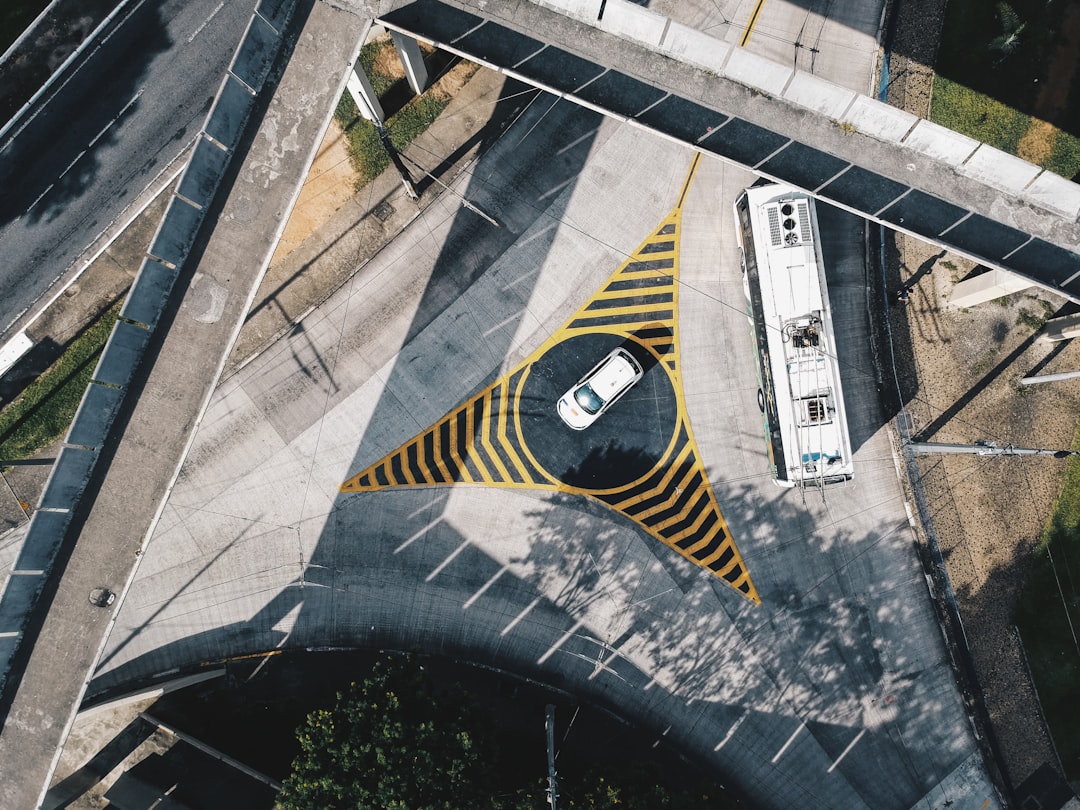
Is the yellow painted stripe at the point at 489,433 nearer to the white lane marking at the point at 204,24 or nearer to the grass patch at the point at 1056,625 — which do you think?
the white lane marking at the point at 204,24

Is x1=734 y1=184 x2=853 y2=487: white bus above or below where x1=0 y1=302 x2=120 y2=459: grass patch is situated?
below

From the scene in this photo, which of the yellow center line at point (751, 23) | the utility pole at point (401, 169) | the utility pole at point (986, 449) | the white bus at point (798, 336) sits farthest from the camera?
the yellow center line at point (751, 23)

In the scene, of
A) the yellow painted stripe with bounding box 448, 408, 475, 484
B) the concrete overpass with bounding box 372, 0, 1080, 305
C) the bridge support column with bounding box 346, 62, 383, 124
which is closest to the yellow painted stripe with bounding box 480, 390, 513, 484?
the yellow painted stripe with bounding box 448, 408, 475, 484

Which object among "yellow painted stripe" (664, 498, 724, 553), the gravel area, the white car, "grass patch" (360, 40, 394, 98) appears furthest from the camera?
"yellow painted stripe" (664, 498, 724, 553)

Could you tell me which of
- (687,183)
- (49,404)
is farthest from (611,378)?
(49,404)

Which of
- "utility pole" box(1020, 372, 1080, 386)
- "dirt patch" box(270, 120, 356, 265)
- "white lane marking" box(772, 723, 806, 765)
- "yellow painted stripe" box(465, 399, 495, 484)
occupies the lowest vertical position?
"white lane marking" box(772, 723, 806, 765)

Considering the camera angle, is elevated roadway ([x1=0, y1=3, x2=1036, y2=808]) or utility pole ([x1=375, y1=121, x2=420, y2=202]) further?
elevated roadway ([x1=0, y1=3, x2=1036, y2=808])

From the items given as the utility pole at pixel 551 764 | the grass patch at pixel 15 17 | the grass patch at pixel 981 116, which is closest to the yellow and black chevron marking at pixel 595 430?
the utility pole at pixel 551 764

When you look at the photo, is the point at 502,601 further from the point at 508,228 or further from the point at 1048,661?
the point at 1048,661

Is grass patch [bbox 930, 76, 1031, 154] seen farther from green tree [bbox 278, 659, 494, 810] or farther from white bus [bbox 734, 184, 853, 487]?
green tree [bbox 278, 659, 494, 810]
